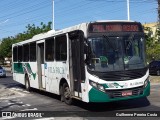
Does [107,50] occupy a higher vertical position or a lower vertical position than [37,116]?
higher

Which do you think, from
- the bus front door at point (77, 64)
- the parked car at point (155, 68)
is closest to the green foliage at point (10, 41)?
the parked car at point (155, 68)

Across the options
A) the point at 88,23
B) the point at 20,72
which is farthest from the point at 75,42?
the point at 20,72

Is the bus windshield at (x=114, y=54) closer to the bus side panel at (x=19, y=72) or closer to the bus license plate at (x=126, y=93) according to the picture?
the bus license plate at (x=126, y=93)

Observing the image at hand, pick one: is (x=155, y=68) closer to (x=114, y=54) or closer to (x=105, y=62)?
(x=114, y=54)

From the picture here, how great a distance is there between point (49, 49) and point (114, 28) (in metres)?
4.53

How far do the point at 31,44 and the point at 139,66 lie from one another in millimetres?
8436

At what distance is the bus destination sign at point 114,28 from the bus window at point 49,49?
3.82 metres

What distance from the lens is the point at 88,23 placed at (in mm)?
12117

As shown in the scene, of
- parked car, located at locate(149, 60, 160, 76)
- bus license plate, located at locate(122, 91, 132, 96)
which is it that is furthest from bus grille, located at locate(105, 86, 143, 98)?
parked car, located at locate(149, 60, 160, 76)

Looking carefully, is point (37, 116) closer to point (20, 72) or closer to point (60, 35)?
point (60, 35)

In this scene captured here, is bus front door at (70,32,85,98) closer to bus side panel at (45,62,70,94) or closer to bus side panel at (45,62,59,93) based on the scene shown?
bus side panel at (45,62,70,94)

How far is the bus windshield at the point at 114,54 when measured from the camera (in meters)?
11.8

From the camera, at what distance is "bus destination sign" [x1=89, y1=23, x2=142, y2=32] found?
1210 cm

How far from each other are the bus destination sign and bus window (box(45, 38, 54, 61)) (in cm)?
382
